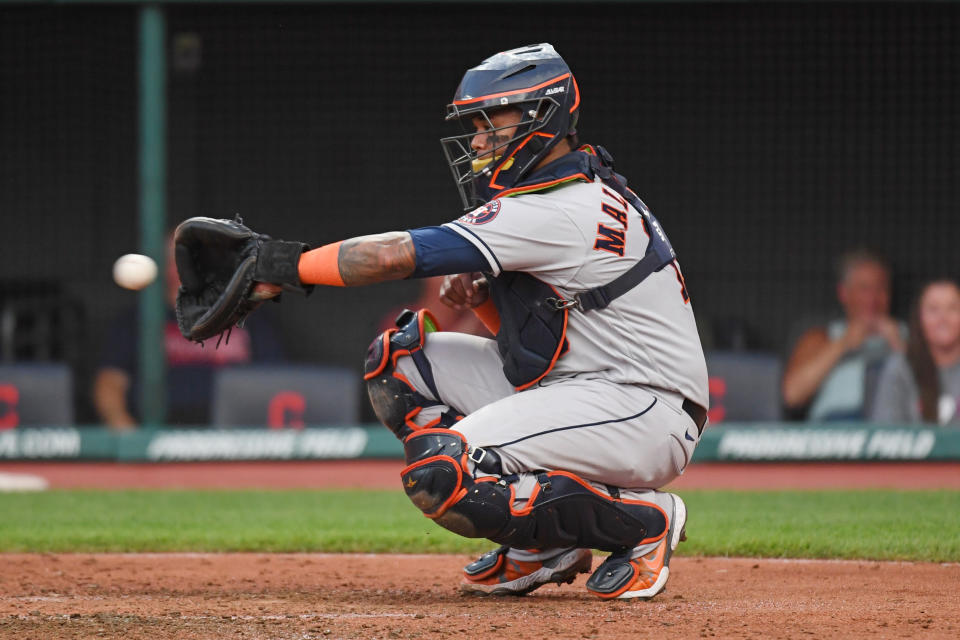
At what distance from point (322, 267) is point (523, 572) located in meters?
1.17

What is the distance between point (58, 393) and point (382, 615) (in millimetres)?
5888

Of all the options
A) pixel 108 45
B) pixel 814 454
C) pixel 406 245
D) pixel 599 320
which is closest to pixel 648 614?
pixel 599 320

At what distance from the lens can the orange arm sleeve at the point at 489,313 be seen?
4.22 m

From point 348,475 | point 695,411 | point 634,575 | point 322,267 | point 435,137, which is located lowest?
point 348,475

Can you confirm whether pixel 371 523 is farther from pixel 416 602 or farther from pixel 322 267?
pixel 322 267

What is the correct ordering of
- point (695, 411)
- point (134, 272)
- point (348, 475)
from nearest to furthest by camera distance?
1. point (695, 411)
2. point (134, 272)
3. point (348, 475)

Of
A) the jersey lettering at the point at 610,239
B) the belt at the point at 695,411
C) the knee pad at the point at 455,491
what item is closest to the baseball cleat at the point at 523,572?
the knee pad at the point at 455,491

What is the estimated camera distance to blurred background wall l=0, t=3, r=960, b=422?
9.90 meters

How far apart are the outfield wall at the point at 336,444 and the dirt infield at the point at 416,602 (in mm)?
3213

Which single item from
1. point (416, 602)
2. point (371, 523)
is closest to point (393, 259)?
point (416, 602)

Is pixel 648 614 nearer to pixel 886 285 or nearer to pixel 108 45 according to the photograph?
pixel 886 285

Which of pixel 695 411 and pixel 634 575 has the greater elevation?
pixel 695 411

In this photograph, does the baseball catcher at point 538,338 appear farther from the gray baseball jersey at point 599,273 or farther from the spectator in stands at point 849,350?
the spectator in stands at point 849,350

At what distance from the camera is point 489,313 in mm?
4266
